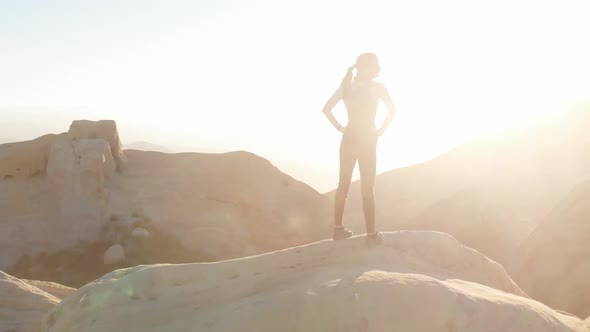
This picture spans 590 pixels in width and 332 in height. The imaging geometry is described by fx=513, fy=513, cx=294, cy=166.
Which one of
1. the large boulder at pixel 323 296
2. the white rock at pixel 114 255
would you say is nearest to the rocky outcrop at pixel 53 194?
the white rock at pixel 114 255

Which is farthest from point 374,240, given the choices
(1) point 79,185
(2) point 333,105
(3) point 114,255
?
(1) point 79,185

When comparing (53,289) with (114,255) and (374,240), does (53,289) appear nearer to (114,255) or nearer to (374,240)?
(114,255)

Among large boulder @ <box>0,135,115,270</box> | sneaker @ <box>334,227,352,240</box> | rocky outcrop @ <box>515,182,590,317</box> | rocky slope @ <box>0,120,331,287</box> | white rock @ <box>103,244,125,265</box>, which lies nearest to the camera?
sneaker @ <box>334,227,352,240</box>

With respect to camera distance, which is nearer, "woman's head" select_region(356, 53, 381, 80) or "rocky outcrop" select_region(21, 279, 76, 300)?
"woman's head" select_region(356, 53, 381, 80)

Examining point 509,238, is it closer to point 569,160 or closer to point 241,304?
point 569,160

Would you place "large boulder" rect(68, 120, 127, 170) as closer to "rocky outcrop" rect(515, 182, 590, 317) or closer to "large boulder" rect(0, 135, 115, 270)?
"large boulder" rect(0, 135, 115, 270)

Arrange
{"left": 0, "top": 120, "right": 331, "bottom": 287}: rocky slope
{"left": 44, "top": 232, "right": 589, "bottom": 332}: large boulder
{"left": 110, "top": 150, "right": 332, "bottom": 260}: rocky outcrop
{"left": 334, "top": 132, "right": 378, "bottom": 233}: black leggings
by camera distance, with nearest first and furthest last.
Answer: {"left": 44, "top": 232, "right": 589, "bottom": 332}: large boulder
{"left": 334, "top": 132, "right": 378, "bottom": 233}: black leggings
{"left": 0, "top": 120, "right": 331, "bottom": 287}: rocky slope
{"left": 110, "top": 150, "right": 332, "bottom": 260}: rocky outcrop

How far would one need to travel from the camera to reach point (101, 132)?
869 inches

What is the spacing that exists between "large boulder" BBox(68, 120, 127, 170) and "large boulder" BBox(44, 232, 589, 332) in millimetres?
16854

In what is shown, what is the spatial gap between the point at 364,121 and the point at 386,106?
39cm

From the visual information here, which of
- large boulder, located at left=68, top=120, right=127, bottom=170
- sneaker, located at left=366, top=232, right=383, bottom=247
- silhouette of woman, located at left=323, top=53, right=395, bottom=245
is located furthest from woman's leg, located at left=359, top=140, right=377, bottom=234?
large boulder, located at left=68, top=120, right=127, bottom=170

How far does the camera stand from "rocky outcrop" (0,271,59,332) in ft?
29.2

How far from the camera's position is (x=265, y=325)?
475 cm

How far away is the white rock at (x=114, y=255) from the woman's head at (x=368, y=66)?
15.2 metres
